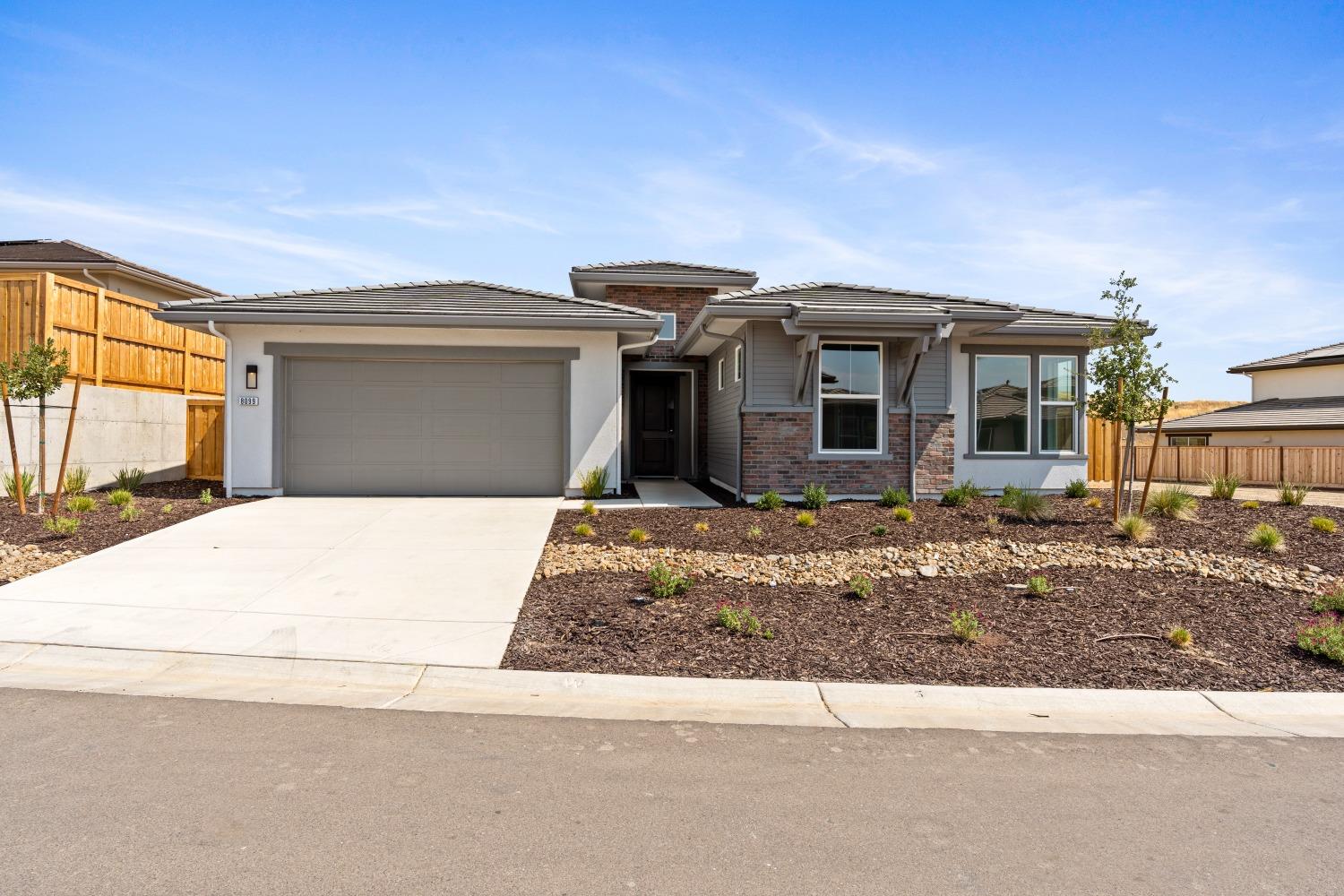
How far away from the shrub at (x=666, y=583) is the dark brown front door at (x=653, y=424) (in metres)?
10.6

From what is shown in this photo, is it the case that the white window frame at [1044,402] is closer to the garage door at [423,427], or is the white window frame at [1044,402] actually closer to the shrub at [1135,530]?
the shrub at [1135,530]

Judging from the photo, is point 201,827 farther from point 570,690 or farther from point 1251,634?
point 1251,634

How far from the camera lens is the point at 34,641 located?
596 cm

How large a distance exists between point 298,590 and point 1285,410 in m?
31.4

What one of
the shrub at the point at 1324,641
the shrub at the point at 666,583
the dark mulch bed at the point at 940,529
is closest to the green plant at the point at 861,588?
the shrub at the point at 666,583

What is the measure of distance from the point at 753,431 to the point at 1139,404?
5.42 m

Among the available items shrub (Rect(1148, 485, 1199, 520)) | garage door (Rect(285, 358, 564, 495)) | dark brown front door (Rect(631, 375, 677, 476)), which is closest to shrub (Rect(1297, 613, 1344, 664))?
shrub (Rect(1148, 485, 1199, 520))

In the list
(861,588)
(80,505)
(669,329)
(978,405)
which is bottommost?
(861,588)

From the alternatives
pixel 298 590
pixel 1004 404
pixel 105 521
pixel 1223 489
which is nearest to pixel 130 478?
pixel 105 521

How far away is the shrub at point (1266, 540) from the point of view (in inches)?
355

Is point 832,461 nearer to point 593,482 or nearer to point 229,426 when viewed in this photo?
point 593,482

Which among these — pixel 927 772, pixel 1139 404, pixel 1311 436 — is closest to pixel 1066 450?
pixel 1139 404

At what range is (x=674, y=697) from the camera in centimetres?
523

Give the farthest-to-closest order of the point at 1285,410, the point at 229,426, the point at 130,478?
the point at 1285,410 < the point at 130,478 < the point at 229,426
